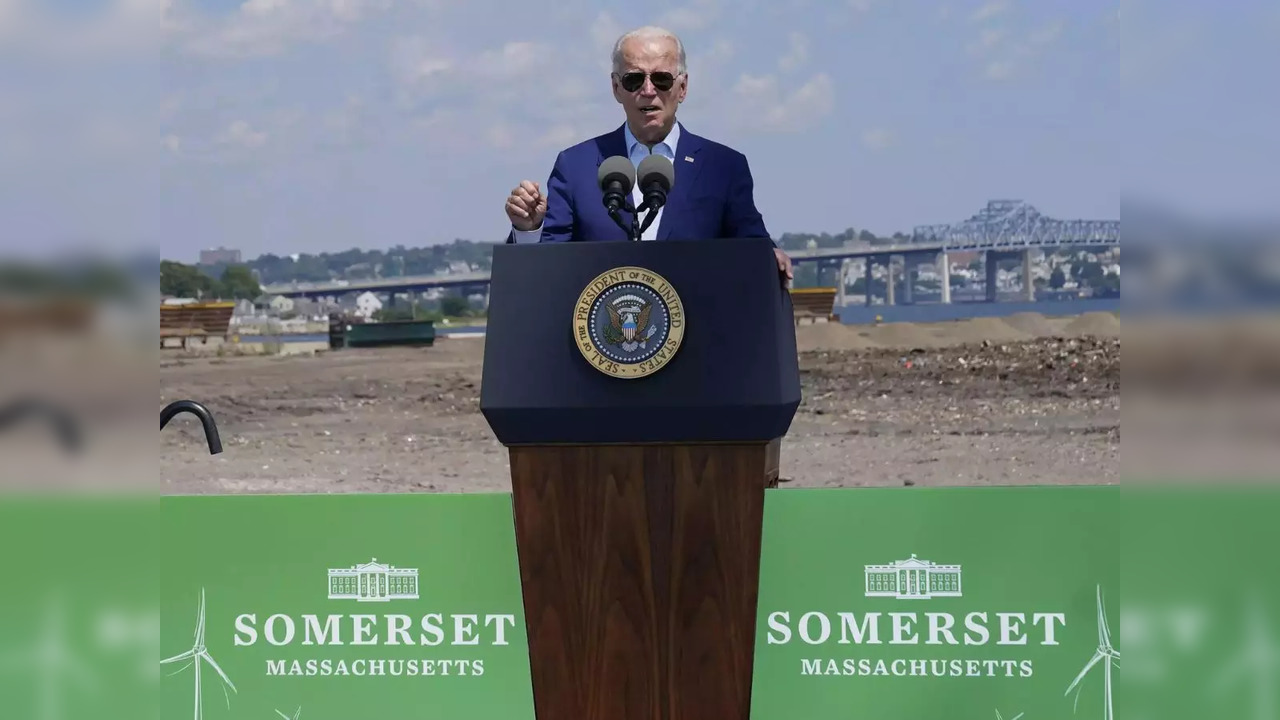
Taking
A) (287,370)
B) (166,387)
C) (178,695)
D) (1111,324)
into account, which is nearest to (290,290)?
(287,370)

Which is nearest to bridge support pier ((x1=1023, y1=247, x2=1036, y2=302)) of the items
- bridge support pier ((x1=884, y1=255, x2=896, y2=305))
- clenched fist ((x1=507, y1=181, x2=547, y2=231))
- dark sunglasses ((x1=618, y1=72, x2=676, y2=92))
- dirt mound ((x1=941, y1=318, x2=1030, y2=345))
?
dirt mound ((x1=941, y1=318, x2=1030, y2=345))

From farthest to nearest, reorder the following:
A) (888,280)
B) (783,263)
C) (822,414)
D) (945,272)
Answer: (945,272) → (888,280) → (822,414) → (783,263)

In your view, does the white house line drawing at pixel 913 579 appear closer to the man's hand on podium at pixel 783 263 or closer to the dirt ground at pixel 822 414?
the man's hand on podium at pixel 783 263

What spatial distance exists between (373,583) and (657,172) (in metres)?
1.25

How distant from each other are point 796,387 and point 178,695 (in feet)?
5.11

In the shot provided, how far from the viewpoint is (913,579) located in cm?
289

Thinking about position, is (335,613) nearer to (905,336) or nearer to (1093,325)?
(1093,325)

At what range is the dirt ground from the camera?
13.2 m

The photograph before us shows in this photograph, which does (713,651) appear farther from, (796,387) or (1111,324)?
(1111,324)

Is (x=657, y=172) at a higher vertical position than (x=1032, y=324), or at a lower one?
higher

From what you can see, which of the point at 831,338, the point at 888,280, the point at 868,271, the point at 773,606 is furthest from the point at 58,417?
the point at 831,338

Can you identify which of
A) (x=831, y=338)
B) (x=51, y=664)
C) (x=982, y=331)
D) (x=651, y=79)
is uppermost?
(x=651, y=79)

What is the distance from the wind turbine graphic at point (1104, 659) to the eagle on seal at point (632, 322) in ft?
4.16

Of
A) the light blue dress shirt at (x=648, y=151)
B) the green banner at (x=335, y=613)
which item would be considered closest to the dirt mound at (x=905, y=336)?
the green banner at (x=335, y=613)
